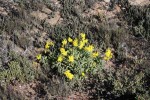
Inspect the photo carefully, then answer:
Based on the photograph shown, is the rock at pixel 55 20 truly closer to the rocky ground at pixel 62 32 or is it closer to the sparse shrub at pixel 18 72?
the rocky ground at pixel 62 32

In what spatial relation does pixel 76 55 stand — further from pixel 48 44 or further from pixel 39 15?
pixel 39 15

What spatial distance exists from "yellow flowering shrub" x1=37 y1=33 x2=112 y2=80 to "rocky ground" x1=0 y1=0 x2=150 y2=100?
0.88 feet

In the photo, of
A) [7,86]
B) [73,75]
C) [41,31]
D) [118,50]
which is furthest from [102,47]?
[7,86]

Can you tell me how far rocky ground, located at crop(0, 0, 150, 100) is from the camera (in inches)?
308

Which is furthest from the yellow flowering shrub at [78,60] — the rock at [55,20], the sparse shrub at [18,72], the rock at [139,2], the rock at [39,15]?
the rock at [139,2]

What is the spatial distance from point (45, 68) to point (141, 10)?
299 centimetres

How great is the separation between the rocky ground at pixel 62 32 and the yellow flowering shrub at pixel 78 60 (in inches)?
10.5

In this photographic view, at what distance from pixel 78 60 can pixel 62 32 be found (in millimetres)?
1220

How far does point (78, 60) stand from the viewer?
26.2 feet

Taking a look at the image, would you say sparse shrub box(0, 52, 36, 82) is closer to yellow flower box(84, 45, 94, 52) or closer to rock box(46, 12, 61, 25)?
yellow flower box(84, 45, 94, 52)

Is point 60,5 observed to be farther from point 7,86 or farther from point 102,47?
point 7,86

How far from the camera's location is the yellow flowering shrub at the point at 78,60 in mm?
7910

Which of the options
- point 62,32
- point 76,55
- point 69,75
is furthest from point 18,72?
point 62,32

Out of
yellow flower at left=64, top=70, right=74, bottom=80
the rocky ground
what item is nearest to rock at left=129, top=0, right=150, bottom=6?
the rocky ground
